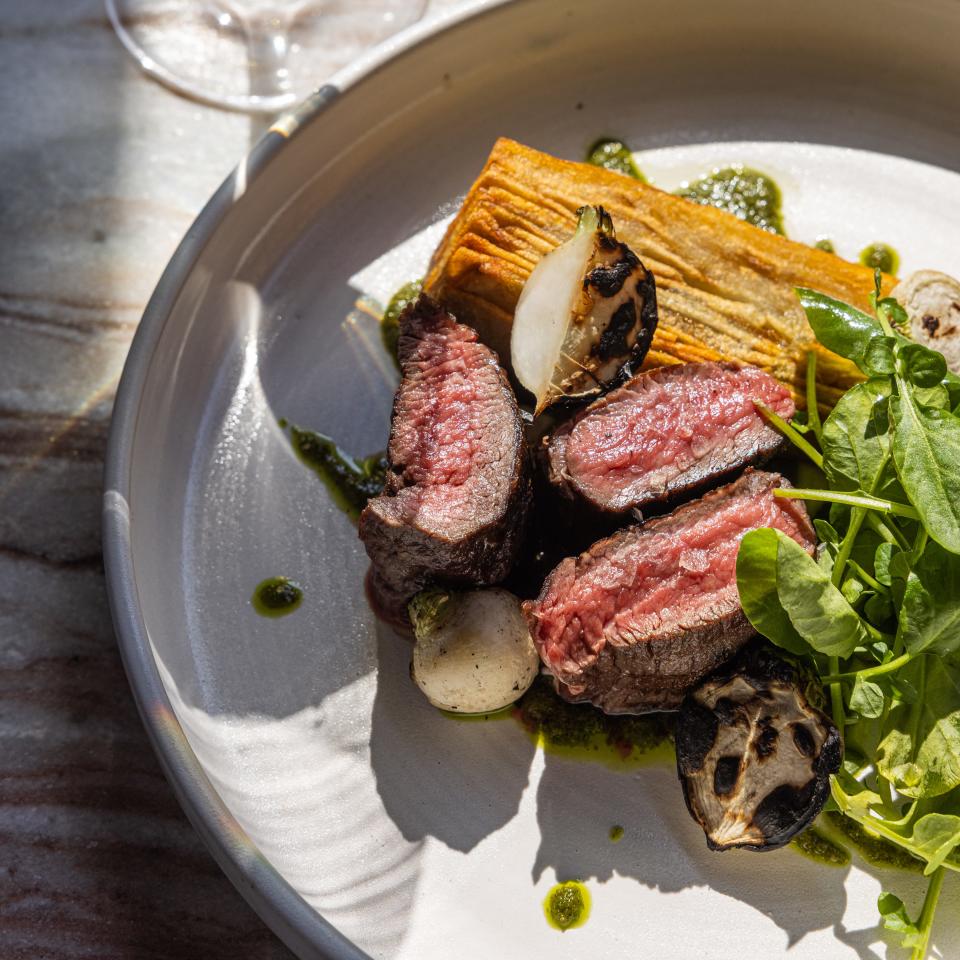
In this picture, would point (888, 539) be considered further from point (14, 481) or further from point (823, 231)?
point (14, 481)

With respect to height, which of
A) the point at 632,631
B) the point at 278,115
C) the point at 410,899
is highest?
the point at 278,115

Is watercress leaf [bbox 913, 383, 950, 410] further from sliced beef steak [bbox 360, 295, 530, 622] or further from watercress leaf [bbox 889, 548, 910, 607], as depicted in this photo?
sliced beef steak [bbox 360, 295, 530, 622]

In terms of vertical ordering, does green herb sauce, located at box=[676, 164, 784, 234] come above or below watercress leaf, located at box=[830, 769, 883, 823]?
above

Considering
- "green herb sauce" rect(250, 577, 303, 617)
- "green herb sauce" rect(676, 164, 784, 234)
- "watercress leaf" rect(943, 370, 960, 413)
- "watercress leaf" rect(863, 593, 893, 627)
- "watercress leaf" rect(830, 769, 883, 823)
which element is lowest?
"green herb sauce" rect(250, 577, 303, 617)

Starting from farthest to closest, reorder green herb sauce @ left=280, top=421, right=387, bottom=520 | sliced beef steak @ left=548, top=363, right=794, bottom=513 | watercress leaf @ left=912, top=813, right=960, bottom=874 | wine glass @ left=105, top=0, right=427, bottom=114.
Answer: wine glass @ left=105, top=0, right=427, bottom=114
green herb sauce @ left=280, top=421, right=387, bottom=520
sliced beef steak @ left=548, top=363, right=794, bottom=513
watercress leaf @ left=912, top=813, right=960, bottom=874

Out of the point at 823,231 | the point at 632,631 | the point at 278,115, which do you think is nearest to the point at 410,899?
the point at 632,631

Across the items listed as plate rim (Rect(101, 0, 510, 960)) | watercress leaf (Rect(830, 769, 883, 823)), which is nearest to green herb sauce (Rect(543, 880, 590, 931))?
plate rim (Rect(101, 0, 510, 960))
